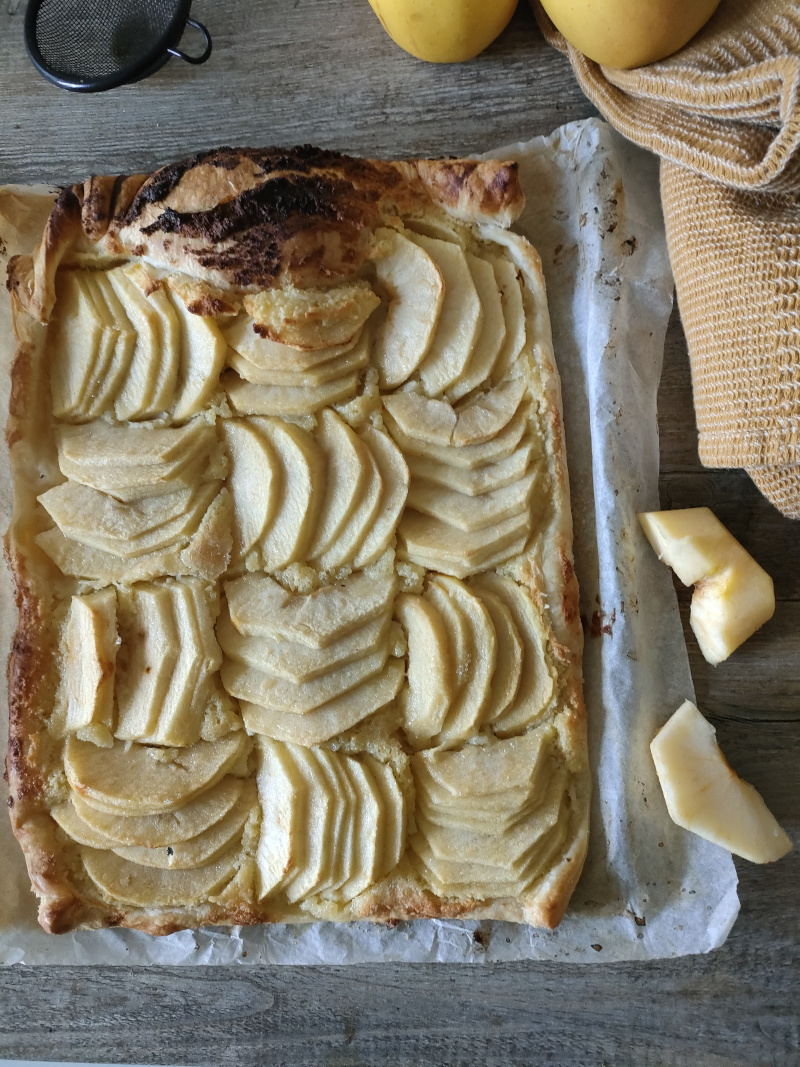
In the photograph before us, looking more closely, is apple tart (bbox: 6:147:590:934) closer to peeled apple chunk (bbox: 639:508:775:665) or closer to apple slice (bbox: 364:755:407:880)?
apple slice (bbox: 364:755:407:880)

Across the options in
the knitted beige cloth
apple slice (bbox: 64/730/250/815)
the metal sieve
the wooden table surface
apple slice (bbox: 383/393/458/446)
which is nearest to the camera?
the knitted beige cloth

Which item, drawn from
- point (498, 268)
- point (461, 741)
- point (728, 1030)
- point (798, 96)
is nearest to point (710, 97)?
point (798, 96)

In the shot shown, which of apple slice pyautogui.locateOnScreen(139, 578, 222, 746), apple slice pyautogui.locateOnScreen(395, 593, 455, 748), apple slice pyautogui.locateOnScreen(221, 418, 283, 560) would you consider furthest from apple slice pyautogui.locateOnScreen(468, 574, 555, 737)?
apple slice pyautogui.locateOnScreen(139, 578, 222, 746)

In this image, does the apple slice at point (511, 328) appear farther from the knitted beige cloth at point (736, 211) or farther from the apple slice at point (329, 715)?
the apple slice at point (329, 715)

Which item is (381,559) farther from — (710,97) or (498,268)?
(710,97)

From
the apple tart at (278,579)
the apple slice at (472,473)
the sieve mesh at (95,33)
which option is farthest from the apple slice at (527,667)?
the sieve mesh at (95,33)

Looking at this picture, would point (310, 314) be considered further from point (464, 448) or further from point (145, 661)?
point (145, 661)
